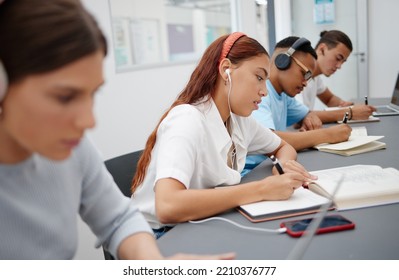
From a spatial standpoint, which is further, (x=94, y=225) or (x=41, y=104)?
(x=94, y=225)

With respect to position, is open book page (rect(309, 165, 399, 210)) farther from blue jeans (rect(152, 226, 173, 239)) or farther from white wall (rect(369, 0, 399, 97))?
white wall (rect(369, 0, 399, 97))

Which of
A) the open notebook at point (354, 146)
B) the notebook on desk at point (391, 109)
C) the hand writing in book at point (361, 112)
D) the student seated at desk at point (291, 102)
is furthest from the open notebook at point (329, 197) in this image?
the notebook on desk at point (391, 109)

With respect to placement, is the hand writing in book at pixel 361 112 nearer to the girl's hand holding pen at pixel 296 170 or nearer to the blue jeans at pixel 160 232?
the girl's hand holding pen at pixel 296 170

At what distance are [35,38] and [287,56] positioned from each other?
1.56m

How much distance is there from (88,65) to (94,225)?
0.43 m

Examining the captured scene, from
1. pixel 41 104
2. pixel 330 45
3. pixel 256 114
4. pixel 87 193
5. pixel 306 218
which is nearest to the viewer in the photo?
pixel 41 104

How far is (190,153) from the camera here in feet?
3.53

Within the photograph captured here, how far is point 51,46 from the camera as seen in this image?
1.72ft

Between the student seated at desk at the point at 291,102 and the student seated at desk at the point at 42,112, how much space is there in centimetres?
100

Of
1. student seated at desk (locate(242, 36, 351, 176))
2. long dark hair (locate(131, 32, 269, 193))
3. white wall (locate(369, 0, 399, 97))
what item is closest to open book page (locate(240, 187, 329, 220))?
long dark hair (locate(131, 32, 269, 193))

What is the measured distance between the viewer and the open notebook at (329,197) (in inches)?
37.9

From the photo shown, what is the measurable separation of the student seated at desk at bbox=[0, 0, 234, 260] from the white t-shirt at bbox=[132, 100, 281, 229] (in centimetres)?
33
